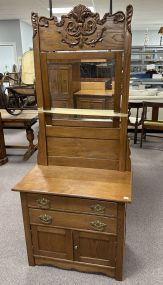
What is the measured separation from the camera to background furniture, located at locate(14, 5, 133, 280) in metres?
1.46

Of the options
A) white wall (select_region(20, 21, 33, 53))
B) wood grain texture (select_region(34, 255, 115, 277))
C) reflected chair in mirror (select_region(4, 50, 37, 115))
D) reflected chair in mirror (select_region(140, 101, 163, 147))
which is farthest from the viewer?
white wall (select_region(20, 21, 33, 53))

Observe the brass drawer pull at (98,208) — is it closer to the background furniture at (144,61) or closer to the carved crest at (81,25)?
the carved crest at (81,25)

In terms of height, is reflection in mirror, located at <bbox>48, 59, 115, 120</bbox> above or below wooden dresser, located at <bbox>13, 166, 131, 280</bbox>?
above

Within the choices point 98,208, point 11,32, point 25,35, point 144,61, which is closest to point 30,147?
point 98,208

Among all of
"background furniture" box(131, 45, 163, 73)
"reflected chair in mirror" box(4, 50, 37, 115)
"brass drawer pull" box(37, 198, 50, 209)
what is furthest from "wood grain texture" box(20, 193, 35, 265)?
"background furniture" box(131, 45, 163, 73)

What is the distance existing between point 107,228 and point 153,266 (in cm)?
60

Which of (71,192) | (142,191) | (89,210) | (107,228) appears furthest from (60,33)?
(142,191)

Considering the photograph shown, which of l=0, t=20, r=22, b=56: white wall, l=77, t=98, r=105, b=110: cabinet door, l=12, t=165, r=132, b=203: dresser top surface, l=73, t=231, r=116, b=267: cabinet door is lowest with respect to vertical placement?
l=73, t=231, r=116, b=267: cabinet door

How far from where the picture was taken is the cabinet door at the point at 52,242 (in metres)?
1.61

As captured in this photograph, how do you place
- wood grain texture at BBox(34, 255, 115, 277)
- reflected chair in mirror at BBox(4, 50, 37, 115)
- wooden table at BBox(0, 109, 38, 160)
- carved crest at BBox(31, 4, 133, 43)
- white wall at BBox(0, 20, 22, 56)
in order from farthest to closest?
white wall at BBox(0, 20, 22, 56) → reflected chair in mirror at BBox(4, 50, 37, 115) → wooden table at BBox(0, 109, 38, 160) → wood grain texture at BBox(34, 255, 115, 277) → carved crest at BBox(31, 4, 133, 43)

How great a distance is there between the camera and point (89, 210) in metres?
1.48

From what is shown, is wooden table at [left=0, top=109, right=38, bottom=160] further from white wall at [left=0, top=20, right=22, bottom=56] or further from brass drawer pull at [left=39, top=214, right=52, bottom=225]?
white wall at [left=0, top=20, right=22, bottom=56]

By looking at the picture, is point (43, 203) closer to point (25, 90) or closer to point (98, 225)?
point (98, 225)

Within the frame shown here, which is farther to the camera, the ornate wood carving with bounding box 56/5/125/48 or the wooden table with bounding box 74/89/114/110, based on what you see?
the wooden table with bounding box 74/89/114/110
